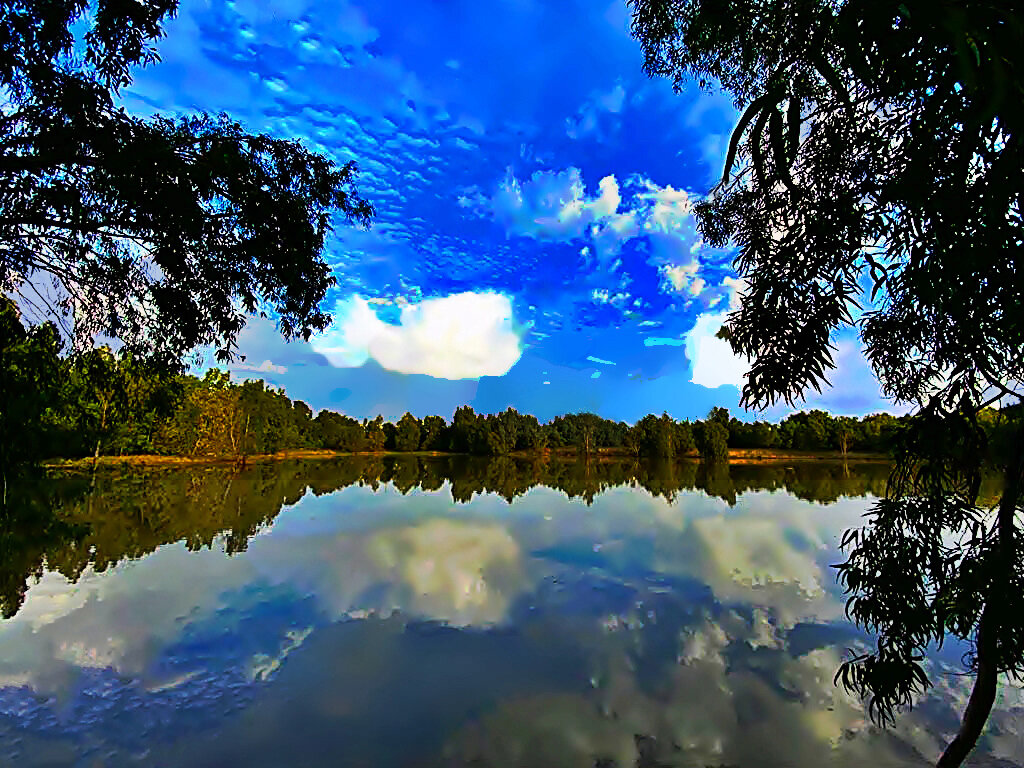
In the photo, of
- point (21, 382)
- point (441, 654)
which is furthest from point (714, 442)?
point (21, 382)

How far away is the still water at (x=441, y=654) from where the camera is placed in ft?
14.3

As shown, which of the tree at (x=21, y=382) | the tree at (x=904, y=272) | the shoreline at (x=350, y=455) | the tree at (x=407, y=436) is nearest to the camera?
the tree at (x=904, y=272)

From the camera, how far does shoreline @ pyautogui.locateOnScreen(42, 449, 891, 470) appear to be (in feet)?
110

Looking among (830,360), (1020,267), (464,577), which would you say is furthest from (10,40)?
(464,577)

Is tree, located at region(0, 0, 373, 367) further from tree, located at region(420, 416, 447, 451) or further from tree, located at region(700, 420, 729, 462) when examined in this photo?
tree, located at region(420, 416, 447, 451)

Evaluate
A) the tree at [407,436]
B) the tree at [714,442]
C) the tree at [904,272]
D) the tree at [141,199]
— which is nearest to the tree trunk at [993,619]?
the tree at [904,272]

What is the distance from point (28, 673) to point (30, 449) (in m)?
2.68

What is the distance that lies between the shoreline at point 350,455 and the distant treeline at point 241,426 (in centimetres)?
85

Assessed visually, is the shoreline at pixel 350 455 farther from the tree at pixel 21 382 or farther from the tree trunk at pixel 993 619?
the tree trunk at pixel 993 619

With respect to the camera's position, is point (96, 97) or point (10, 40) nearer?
point (10, 40)

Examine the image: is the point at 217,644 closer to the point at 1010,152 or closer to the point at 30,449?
the point at 30,449

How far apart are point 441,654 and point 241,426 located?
46523 mm

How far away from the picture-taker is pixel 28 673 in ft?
17.9

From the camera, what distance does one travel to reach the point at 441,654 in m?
6.20
